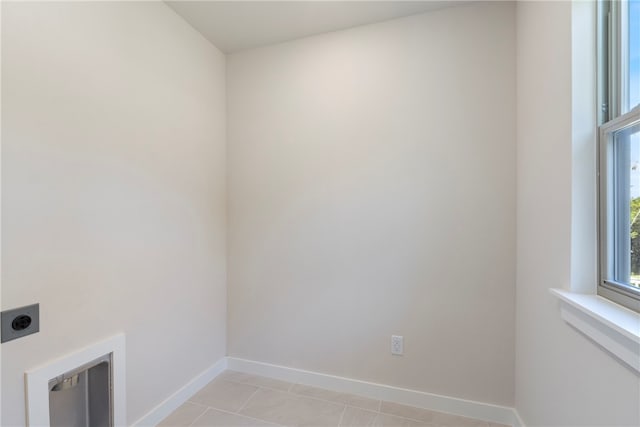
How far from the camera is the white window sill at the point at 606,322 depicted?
734 millimetres

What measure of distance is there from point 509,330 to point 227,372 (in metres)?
2.01

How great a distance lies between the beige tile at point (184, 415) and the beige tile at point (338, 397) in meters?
0.61

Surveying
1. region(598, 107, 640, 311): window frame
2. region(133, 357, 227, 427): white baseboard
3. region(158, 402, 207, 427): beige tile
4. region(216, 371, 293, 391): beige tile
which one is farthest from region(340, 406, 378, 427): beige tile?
region(598, 107, 640, 311): window frame

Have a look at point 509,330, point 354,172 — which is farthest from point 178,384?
point 509,330

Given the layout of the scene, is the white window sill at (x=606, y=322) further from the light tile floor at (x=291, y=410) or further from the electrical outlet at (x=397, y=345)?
the light tile floor at (x=291, y=410)

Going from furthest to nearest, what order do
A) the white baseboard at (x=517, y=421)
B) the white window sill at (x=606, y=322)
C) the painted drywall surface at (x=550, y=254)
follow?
the white baseboard at (x=517, y=421) → the painted drywall surface at (x=550, y=254) → the white window sill at (x=606, y=322)

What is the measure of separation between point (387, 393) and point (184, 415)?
1.29 m

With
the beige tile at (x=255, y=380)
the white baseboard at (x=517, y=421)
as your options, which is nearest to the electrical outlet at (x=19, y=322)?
the beige tile at (x=255, y=380)

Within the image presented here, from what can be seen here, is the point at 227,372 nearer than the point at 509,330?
No

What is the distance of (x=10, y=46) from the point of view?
1.06 m

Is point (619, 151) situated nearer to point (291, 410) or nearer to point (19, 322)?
point (291, 410)

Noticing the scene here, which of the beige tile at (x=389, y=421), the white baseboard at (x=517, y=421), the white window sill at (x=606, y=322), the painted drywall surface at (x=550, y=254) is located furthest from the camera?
the beige tile at (x=389, y=421)

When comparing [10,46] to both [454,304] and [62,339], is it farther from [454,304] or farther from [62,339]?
[454,304]

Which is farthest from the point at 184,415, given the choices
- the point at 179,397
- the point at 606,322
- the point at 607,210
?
the point at 607,210
